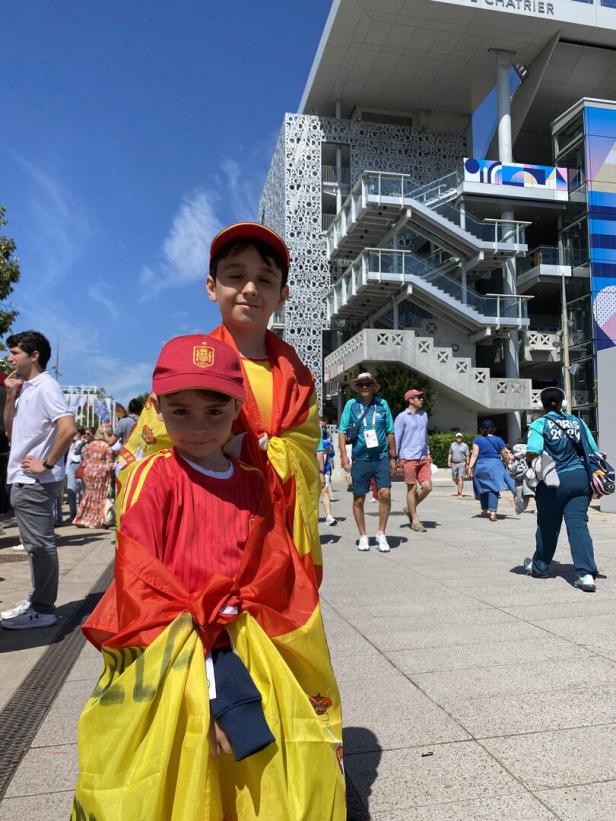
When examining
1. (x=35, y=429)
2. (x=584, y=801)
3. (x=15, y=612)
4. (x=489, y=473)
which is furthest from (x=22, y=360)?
(x=489, y=473)

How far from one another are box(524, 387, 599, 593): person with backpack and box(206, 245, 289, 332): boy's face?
13.4 feet

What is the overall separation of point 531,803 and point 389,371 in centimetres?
2655

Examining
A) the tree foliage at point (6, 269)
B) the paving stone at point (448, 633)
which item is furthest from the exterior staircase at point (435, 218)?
the paving stone at point (448, 633)

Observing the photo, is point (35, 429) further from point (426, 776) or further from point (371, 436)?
point (371, 436)

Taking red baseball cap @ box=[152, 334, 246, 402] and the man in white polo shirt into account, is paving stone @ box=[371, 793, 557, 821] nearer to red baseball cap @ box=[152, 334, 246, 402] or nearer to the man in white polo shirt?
red baseball cap @ box=[152, 334, 246, 402]

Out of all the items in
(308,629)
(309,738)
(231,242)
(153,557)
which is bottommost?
(309,738)

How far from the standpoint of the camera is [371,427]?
7.29m

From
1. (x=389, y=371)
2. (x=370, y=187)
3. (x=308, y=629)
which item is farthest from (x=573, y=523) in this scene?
(x=370, y=187)

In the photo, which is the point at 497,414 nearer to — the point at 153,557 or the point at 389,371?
the point at 389,371

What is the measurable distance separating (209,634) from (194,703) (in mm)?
149

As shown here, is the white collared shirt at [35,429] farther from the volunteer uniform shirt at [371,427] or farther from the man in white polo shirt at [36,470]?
the volunteer uniform shirt at [371,427]

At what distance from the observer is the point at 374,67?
112 feet

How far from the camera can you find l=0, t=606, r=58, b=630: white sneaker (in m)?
4.36

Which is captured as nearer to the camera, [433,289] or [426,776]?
[426,776]
